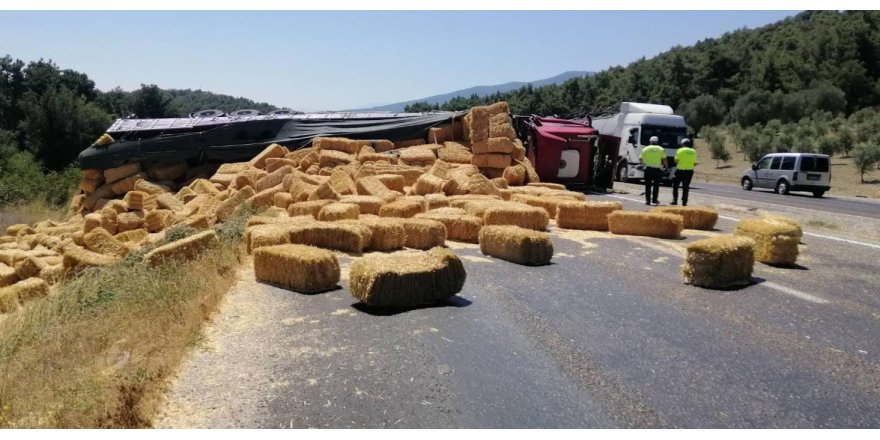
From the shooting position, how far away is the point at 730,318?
6.95 m

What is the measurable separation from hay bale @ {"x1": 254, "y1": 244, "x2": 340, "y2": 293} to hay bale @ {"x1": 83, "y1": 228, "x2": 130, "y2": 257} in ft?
24.0

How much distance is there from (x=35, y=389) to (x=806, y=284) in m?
8.28

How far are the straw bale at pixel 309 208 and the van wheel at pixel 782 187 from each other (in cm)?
2389

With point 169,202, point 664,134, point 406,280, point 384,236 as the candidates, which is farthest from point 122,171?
point 664,134

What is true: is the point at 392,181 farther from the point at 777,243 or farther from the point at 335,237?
the point at 777,243

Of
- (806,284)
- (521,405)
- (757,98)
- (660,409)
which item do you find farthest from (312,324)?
(757,98)

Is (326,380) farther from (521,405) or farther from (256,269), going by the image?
(256,269)

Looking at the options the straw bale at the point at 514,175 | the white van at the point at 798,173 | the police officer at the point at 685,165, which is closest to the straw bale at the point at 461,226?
the straw bale at the point at 514,175

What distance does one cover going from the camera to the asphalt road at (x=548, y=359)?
462 centimetres

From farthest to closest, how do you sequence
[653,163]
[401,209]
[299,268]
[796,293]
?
1. [653,163]
2. [401,209]
3. [796,293]
4. [299,268]

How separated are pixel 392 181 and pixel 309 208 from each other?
342cm

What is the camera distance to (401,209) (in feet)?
40.8

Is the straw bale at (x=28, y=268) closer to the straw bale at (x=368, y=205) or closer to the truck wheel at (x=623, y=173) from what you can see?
the straw bale at (x=368, y=205)

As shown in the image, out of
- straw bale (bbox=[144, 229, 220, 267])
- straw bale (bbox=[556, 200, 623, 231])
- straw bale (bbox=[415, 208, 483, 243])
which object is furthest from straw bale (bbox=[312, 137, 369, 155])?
straw bale (bbox=[144, 229, 220, 267])
